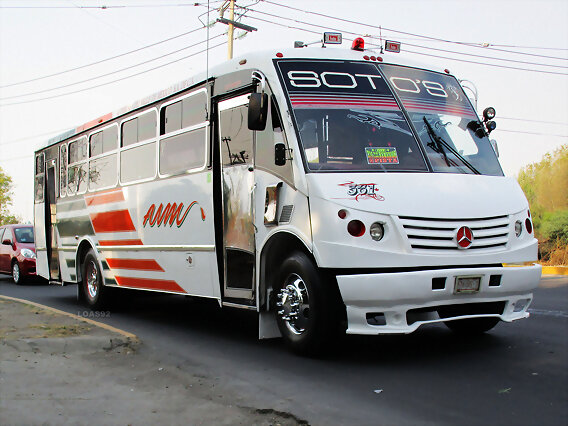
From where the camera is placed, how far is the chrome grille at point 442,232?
608cm

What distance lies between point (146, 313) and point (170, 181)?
2949 millimetres

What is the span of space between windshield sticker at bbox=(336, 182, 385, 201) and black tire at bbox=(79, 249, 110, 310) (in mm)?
6278

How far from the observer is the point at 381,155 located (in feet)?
21.8

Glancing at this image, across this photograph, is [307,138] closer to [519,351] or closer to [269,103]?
[269,103]

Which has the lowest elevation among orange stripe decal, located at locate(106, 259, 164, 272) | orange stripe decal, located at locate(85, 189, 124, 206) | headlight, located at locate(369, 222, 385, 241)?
orange stripe decal, located at locate(106, 259, 164, 272)

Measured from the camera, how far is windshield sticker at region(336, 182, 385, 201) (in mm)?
6164

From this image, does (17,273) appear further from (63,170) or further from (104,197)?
(104,197)

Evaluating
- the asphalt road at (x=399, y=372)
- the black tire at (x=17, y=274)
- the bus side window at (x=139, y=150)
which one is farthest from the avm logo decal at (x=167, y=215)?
the black tire at (x=17, y=274)

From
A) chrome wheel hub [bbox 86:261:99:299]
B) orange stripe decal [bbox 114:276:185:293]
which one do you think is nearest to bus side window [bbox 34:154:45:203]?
chrome wheel hub [bbox 86:261:99:299]

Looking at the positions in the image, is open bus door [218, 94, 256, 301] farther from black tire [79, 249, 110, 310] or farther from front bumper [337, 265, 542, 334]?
black tire [79, 249, 110, 310]

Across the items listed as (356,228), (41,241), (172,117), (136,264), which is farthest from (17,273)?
(356,228)

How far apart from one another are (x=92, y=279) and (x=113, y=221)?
1.55m

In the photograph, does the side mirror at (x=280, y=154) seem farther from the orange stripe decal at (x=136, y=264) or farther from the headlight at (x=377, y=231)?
the orange stripe decal at (x=136, y=264)

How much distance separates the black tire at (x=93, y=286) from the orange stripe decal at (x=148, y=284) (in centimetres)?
71
